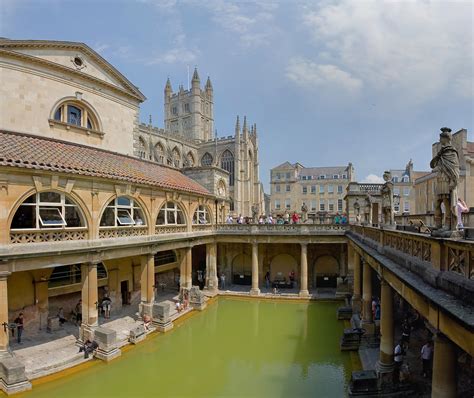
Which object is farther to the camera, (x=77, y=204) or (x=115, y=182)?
(x=115, y=182)

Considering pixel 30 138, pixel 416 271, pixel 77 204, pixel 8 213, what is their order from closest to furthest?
pixel 416 271 < pixel 8 213 < pixel 77 204 < pixel 30 138

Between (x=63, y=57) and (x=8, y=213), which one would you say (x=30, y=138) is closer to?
(x=8, y=213)

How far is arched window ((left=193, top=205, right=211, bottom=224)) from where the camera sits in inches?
1110

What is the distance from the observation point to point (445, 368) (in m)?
6.55

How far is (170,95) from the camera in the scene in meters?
105

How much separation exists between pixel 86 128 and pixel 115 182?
7.22 m

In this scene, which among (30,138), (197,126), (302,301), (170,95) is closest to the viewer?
(30,138)

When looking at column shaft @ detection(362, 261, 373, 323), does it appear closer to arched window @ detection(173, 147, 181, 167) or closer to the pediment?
the pediment

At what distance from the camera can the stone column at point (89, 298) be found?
657 inches

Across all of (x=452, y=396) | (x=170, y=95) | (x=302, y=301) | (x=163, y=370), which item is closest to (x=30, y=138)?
(x=163, y=370)

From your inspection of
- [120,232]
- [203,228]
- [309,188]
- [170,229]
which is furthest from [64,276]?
[309,188]

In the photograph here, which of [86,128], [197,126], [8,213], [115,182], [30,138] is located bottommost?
[8,213]

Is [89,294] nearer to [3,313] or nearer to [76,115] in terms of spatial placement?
[3,313]

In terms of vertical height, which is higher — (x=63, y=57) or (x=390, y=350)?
(x=63, y=57)
